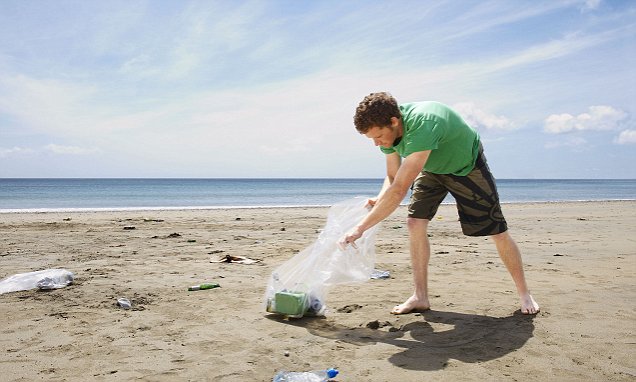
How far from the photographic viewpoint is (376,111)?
279 cm

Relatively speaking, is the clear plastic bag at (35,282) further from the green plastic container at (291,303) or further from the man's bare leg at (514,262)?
the man's bare leg at (514,262)

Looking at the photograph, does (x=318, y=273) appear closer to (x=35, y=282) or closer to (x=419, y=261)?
(x=419, y=261)

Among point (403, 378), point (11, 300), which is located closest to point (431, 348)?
point (403, 378)

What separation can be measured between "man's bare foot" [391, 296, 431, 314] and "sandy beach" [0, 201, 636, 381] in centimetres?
6

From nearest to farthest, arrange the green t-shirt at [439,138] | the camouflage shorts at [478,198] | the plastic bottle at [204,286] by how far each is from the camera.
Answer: the green t-shirt at [439,138]
the camouflage shorts at [478,198]
the plastic bottle at [204,286]

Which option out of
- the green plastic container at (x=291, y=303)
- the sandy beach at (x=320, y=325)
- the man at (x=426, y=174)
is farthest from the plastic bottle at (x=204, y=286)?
the man at (x=426, y=174)

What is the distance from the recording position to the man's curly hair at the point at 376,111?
2.79 metres

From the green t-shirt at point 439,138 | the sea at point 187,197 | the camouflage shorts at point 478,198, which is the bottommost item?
the sea at point 187,197

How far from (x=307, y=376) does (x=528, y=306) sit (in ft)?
5.84

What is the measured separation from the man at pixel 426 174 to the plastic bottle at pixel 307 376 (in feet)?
2.48

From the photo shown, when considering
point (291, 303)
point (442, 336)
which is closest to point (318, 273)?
point (291, 303)

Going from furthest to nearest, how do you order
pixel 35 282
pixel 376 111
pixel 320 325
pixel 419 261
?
pixel 35 282 < pixel 419 261 < pixel 320 325 < pixel 376 111

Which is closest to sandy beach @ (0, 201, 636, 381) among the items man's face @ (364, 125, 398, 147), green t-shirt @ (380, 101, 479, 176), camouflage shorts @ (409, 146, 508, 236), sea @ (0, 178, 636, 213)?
camouflage shorts @ (409, 146, 508, 236)

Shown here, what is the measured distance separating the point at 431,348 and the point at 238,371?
109 centimetres
